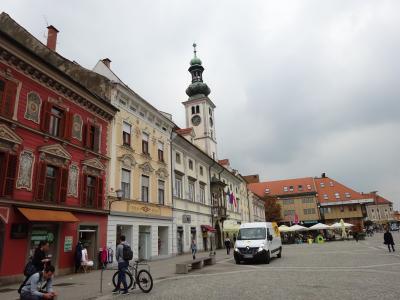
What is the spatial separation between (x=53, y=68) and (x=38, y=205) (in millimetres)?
7038

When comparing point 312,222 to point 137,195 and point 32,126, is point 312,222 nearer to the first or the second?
point 137,195

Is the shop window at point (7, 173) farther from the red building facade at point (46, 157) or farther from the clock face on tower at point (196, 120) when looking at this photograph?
the clock face on tower at point (196, 120)

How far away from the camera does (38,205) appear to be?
15180 mm

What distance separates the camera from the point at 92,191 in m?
19.6

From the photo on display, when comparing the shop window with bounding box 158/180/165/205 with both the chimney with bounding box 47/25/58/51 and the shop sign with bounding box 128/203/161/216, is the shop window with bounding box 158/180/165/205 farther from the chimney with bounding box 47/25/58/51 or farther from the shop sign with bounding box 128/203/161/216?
the chimney with bounding box 47/25/58/51

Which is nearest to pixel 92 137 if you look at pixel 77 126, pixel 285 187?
pixel 77 126

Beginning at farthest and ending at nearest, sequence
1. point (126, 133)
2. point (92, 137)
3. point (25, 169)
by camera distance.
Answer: point (126, 133) → point (92, 137) → point (25, 169)

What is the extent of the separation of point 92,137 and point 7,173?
22.2 feet

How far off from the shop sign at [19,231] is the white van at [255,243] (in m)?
11.5

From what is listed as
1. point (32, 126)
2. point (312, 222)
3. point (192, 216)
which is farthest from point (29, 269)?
point (312, 222)

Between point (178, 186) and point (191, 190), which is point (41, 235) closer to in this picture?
point (178, 186)

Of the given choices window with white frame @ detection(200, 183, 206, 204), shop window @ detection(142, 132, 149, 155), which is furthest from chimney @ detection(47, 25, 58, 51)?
window with white frame @ detection(200, 183, 206, 204)

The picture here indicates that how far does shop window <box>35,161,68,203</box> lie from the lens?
51.4 ft

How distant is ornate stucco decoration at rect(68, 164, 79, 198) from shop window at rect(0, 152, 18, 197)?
11.8ft
